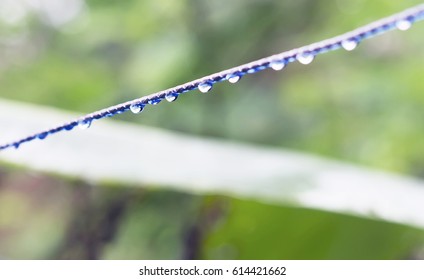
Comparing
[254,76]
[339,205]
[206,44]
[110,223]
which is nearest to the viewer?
[339,205]

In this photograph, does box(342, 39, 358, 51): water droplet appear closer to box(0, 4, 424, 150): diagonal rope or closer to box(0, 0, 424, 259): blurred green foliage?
box(0, 4, 424, 150): diagonal rope

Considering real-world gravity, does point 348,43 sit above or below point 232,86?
below

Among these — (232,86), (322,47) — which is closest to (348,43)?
(322,47)

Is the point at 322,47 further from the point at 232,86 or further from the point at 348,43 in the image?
the point at 232,86

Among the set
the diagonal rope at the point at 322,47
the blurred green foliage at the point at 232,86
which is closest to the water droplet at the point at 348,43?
the diagonal rope at the point at 322,47

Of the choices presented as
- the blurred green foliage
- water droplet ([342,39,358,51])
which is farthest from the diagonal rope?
the blurred green foliage

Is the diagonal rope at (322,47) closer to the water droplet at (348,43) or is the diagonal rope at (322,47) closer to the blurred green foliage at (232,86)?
the water droplet at (348,43)

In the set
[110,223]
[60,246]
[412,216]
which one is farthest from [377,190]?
[60,246]
